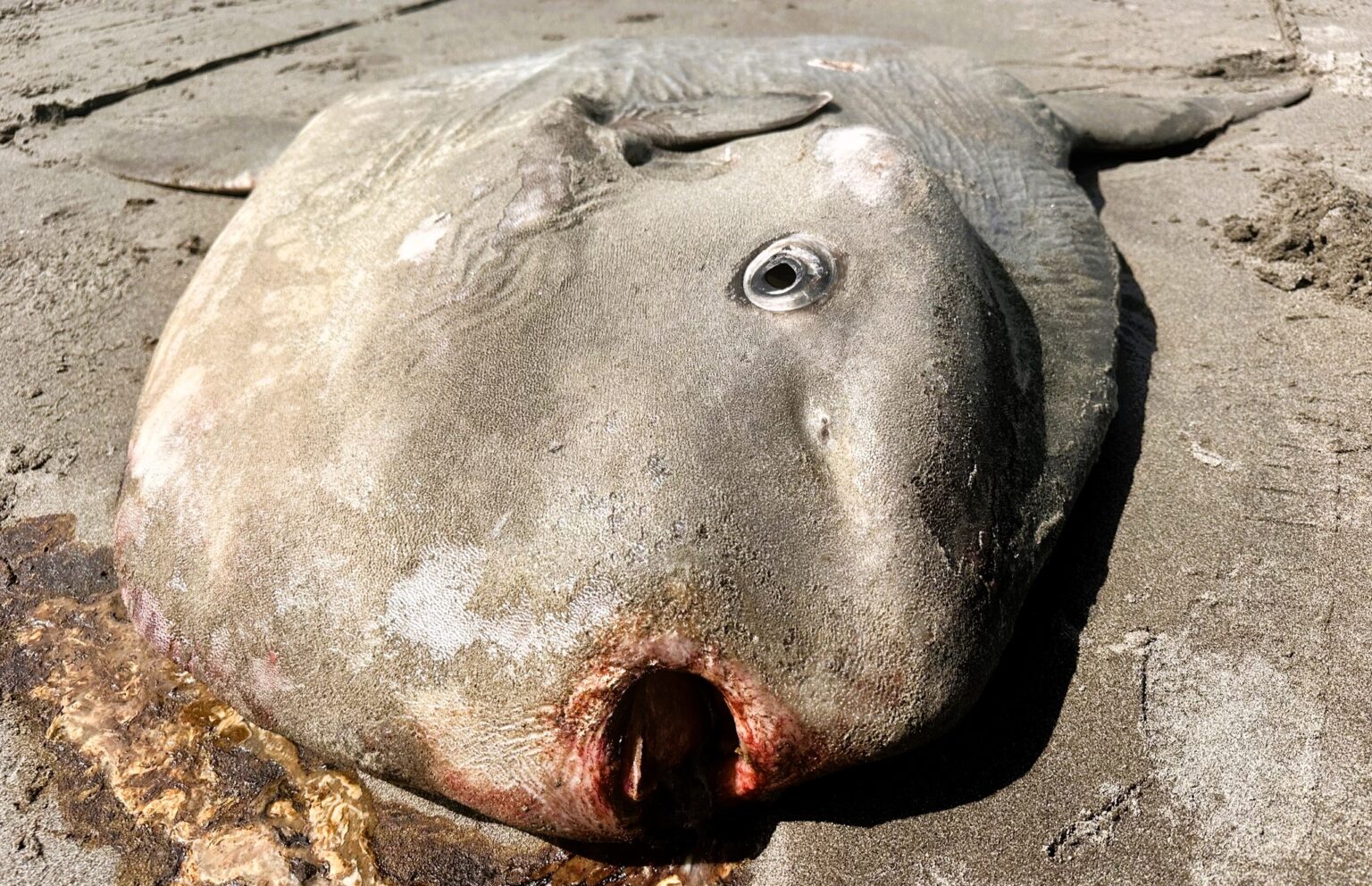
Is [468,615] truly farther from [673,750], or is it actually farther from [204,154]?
[204,154]

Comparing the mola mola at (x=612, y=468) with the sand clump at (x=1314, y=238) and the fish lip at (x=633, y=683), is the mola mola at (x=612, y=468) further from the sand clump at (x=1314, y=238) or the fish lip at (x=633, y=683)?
the sand clump at (x=1314, y=238)

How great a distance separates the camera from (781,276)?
1962 millimetres

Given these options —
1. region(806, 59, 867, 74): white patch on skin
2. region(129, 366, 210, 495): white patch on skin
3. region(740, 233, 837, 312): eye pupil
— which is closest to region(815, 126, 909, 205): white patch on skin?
region(740, 233, 837, 312): eye pupil

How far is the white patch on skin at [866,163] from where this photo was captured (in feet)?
6.78

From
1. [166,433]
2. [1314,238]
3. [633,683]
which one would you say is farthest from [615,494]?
[1314,238]

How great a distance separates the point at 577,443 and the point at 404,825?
88 cm

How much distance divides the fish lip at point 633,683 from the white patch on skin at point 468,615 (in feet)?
0.26

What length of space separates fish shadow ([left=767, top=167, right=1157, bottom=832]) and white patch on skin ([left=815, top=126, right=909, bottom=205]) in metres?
0.82

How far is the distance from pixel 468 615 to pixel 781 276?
89cm

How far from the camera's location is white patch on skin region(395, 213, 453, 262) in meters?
2.19

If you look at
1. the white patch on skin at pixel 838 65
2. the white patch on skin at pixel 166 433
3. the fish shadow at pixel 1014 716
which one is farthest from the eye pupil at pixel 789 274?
the white patch on skin at pixel 838 65

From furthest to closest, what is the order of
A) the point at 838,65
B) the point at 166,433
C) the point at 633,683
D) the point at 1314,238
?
the point at 838,65
the point at 1314,238
the point at 166,433
the point at 633,683

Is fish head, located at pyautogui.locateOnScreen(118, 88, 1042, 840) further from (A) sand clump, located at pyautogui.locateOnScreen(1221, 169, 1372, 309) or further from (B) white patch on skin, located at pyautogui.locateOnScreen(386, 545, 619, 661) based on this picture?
(A) sand clump, located at pyautogui.locateOnScreen(1221, 169, 1372, 309)

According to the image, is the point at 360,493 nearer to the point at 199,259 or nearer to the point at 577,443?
the point at 577,443
